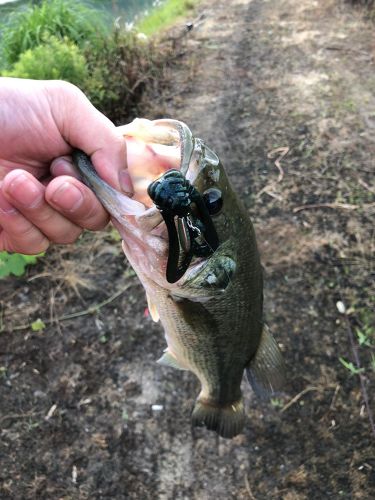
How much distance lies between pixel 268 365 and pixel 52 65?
3.94 meters

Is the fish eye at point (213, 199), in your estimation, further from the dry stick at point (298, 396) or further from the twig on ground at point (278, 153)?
the twig on ground at point (278, 153)

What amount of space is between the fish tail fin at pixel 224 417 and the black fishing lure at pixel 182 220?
3.35ft

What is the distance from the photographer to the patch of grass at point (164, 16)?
27.0 feet

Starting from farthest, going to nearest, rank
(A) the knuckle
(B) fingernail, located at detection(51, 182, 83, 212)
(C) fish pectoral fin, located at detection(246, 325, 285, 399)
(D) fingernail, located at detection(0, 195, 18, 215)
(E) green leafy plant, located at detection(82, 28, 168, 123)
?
(E) green leafy plant, located at detection(82, 28, 168, 123), (C) fish pectoral fin, located at detection(246, 325, 285, 399), (A) the knuckle, (D) fingernail, located at detection(0, 195, 18, 215), (B) fingernail, located at detection(51, 182, 83, 212)

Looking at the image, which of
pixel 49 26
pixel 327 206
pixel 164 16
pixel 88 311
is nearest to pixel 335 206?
pixel 327 206

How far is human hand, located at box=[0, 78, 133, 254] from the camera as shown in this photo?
1.55 meters

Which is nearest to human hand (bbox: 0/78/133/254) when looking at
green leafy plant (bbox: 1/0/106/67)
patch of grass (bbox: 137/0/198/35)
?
green leafy plant (bbox: 1/0/106/67)

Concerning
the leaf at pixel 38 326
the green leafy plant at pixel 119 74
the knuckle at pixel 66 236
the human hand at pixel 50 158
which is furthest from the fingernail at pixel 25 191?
the green leafy plant at pixel 119 74

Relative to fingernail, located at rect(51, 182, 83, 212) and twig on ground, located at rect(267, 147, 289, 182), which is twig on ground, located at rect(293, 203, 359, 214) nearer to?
twig on ground, located at rect(267, 147, 289, 182)

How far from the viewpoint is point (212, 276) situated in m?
1.61

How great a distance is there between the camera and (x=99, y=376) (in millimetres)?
3250

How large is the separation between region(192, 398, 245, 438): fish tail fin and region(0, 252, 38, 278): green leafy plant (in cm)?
198

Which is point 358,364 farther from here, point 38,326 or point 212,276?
point 38,326

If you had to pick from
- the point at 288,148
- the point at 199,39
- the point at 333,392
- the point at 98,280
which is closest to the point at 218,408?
the point at 333,392
